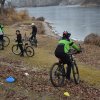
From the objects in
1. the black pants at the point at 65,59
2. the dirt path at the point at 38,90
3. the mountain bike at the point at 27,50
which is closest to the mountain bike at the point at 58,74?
the black pants at the point at 65,59

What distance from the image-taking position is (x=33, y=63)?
20.3m

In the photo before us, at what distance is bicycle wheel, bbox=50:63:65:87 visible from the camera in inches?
520

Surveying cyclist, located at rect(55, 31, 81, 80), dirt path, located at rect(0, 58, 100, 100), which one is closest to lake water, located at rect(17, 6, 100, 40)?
dirt path, located at rect(0, 58, 100, 100)

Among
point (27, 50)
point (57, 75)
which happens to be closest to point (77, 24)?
point (27, 50)

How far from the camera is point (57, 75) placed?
43.7 feet

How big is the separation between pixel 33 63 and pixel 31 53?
261 cm

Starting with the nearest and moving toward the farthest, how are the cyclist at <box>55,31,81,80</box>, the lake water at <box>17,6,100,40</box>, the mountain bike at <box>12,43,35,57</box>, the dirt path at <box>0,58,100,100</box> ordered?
the dirt path at <box>0,58,100,100</box>, the cyclist at <box>55,31,81,80</box>, the mountain bike at <box>12,43,35,57</box>, the lake water at <box>17,6,100,40</box>

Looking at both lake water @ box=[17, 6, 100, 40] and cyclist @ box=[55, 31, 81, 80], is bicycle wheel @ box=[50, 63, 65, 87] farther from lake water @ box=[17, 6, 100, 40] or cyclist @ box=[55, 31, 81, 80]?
lake water @ box=[17, 6, 100, 40]

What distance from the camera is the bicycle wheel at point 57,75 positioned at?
1321 cm

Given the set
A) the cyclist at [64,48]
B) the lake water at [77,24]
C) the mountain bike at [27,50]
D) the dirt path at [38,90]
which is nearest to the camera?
the dirt path at [38,90]

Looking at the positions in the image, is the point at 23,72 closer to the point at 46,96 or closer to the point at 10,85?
the point at 10,85

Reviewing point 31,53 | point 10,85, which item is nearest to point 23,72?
point 10,85

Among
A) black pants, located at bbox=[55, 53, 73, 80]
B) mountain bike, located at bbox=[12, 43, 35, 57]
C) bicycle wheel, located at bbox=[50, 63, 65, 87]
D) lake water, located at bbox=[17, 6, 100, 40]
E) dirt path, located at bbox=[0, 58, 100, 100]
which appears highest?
black pants, located at bbox=[55, 53, 73, 80]

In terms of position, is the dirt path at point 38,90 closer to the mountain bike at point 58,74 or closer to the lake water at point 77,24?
the mountain bike at point 58,74
